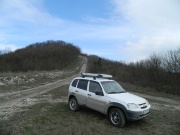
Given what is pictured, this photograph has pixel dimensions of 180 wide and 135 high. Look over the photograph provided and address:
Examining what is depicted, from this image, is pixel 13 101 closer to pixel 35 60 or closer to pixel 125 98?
pixel 125 98

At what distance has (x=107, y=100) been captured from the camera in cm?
970

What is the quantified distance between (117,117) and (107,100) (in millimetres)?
854

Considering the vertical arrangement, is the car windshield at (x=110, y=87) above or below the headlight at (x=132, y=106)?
above

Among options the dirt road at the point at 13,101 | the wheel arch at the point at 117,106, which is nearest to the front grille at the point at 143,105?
the wheel arch at the point at 117,106

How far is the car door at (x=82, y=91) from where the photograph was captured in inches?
439

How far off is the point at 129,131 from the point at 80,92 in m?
3.67

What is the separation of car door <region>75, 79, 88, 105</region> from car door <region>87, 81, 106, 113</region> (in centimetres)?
33

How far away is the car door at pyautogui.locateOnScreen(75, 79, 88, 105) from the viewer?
11.1 metres

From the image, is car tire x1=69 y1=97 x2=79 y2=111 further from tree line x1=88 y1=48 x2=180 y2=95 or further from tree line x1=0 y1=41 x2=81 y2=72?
tree line x1=0 y1=41 x2=81 y2=72

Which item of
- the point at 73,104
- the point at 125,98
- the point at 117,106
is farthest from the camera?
the point at 73,104

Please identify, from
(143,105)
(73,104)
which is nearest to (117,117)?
(143,105)

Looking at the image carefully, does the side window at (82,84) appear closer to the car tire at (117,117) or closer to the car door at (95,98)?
the car door at (95,98)

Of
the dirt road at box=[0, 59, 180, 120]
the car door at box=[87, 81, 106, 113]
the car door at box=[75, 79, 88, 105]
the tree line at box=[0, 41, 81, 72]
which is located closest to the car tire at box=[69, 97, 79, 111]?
the car door at box=[75, 79, 88, 105]

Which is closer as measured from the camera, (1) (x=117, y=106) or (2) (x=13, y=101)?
(1) (x=117, y=106)
